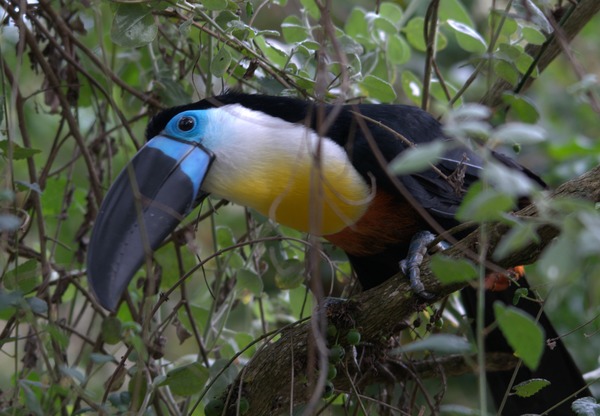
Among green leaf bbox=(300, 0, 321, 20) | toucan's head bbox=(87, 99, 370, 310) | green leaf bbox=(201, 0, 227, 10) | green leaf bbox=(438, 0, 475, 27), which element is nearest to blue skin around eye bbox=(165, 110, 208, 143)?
toucan's head bbox=(87, 99, 370, 310)

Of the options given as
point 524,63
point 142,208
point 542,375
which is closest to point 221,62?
point 142,208

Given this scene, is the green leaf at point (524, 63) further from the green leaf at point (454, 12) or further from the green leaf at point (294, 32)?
the green leaf at point (294, 32)

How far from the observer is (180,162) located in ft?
7.61

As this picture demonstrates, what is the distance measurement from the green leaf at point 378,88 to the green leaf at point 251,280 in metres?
0.69

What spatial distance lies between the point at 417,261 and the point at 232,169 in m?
0.59

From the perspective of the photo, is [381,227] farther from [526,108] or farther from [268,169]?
[526,108]

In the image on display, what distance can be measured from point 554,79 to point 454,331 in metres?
2.97

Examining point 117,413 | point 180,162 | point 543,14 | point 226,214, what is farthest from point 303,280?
point 226,214

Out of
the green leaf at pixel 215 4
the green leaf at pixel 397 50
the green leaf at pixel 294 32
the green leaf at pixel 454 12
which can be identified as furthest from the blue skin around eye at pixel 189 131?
the green leaf at pixel 454 12

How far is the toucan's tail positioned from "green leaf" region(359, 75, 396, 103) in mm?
710

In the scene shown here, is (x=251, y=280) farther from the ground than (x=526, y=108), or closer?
closer

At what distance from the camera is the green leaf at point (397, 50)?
2846 millimetres

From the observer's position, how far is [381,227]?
2.59 meters

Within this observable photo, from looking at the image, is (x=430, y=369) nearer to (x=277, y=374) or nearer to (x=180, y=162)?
(x=277, y=374)
